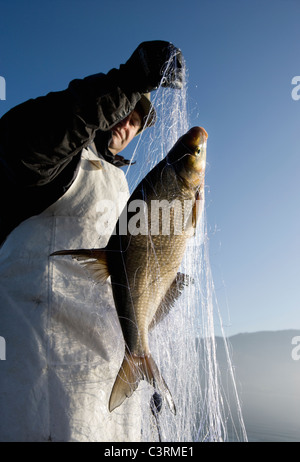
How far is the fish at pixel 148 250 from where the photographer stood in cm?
204

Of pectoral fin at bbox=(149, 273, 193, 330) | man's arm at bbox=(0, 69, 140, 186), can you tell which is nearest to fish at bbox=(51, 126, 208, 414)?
pectoral fin at bbox=(149, 273, 193, 330)

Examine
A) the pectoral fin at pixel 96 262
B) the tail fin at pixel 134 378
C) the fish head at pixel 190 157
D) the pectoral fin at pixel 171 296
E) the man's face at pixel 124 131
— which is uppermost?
the man's face at pixel 124 131

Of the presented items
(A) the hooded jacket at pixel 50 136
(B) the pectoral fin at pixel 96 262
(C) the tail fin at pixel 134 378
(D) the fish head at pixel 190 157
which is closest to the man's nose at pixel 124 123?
(A) the hooded jacket at pixel 50 136

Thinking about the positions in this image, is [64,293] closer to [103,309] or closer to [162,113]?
[103,309]

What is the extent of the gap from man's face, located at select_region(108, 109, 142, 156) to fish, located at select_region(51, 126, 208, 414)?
3.33 ft

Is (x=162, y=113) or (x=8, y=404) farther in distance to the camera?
(x=162, y=113)

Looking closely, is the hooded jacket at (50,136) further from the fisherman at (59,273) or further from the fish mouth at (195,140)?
the fish mouth at (195,140)

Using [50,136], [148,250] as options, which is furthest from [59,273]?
[50,136]

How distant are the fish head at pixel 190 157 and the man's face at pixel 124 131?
1003mm

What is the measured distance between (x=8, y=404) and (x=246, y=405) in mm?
64824

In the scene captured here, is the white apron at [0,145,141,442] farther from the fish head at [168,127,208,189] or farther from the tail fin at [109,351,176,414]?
the fish head at [168,127,208,189]

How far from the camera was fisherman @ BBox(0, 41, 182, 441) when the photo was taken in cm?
206
